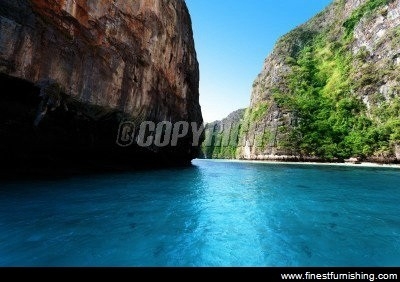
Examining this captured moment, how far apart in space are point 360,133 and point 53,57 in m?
45.7

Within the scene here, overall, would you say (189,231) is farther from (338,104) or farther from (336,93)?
(336,93)

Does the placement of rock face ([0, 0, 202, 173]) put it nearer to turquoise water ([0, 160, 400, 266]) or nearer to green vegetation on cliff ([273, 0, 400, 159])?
turquoise water ([0, 160, 400, 266])

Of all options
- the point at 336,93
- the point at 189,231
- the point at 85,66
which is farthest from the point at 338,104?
the point at 189,231

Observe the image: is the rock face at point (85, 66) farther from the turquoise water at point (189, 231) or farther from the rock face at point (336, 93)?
the rock face at point (336, 93)

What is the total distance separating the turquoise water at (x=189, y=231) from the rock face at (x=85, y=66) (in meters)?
4.45

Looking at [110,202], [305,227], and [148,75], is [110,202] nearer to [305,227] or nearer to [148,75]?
[305,227]

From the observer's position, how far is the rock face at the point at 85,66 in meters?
10.5

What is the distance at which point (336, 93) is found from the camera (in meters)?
53.6

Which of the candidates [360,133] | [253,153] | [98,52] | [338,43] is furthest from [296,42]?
[98,52]

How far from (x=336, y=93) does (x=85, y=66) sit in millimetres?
52812

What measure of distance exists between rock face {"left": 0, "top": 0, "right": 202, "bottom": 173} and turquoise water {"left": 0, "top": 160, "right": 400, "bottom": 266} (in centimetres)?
445

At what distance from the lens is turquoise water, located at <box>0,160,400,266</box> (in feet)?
14.8

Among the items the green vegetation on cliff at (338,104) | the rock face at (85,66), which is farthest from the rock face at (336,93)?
the rock face at (85,66)

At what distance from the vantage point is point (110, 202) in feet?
28.6
